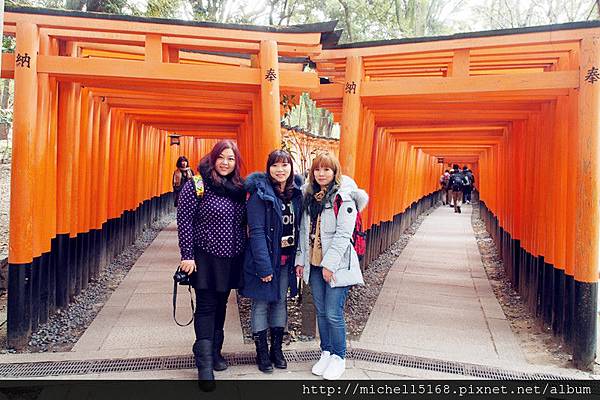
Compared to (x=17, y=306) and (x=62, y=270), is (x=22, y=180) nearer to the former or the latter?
(x=17, y=306)

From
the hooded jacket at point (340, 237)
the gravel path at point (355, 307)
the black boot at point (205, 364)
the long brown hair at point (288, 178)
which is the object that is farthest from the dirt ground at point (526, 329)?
the black boot at point (205, 364)

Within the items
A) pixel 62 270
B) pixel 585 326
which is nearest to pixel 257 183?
pixel 585 326

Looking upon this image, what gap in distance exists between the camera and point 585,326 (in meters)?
4.00

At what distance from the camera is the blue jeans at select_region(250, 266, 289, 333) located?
140 inches

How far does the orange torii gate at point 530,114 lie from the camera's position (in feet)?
13.1

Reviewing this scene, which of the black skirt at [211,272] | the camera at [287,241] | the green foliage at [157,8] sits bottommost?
the black skirt at [211,272]

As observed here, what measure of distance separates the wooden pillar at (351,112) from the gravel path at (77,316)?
3016mm

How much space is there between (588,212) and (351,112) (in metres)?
2.34

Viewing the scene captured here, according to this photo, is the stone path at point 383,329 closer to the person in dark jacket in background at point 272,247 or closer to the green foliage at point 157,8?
the person in dark jacket in background at point 272,247

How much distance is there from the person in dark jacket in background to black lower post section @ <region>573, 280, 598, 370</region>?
2279 mm

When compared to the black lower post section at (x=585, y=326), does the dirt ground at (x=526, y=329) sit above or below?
below

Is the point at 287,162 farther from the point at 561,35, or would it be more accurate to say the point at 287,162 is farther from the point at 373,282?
the point at 373,282

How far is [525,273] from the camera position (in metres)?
6.23

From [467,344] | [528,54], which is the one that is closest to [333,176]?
[467,344]
